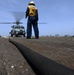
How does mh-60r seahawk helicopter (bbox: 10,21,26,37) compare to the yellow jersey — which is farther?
mh-60r seahawk helicopter (bbox: 10,21,26,37)

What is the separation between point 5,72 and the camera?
4.40m

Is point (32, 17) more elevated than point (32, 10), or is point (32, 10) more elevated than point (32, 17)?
point (32, 10)

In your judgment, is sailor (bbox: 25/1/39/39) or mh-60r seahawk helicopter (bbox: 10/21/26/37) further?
mh-60r seahawk helicopter (bbox: 10/21/26/37)

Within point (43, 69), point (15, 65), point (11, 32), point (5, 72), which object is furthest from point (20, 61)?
point (11, 32)

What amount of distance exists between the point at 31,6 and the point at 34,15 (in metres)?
0.41

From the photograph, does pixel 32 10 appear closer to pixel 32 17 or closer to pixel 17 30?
pixel 32 17

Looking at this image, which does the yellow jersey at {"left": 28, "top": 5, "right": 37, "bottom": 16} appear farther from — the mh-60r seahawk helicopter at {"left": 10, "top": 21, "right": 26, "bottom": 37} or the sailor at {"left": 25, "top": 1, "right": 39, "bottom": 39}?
the mh-60r seahawk helicopter at {"left": 10, "top": 21, "right": 26, "bottom": 37}

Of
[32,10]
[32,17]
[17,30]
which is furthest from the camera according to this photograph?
[17,30]

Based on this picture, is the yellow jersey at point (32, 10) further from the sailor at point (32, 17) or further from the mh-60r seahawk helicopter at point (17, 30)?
the mh-60r seahawk helicopter at point (17, 30)

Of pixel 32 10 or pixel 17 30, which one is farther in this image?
pixel 17 30

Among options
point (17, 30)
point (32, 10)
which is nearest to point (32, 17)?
point (32, 10)

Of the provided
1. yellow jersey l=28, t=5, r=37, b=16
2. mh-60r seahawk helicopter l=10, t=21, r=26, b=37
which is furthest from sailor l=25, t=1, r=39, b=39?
mh-60r seahawk helicopter l=10, t=21, r=26, b=37

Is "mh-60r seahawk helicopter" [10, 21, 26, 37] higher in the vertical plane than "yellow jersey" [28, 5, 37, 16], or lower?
lower

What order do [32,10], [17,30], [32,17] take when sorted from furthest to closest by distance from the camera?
[17,30]
[32,17]
[32,10]
